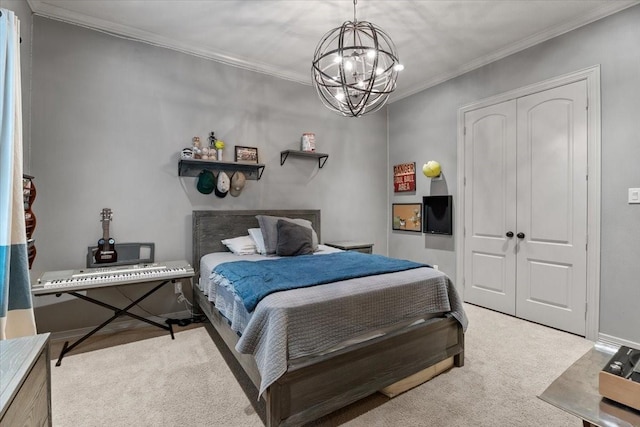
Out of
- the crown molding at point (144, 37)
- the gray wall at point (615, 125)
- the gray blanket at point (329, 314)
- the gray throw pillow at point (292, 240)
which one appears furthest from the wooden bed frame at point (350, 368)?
the crown molding at point (144, 37)

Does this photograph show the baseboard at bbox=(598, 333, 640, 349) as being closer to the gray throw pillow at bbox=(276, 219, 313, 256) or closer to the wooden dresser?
the gray throw pillow at bbox=(276, 219, 313, 256)

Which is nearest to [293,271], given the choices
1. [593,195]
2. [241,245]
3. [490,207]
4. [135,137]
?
[241,245]

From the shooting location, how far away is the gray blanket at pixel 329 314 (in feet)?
5.14

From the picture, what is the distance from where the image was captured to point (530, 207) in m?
3.14

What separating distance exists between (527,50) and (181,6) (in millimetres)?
3363

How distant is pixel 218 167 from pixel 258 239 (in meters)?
0.94

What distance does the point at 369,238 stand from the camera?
4.66 m

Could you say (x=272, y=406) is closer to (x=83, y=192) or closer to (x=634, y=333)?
(x=83, y=192)

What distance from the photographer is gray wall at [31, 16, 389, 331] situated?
268 cm

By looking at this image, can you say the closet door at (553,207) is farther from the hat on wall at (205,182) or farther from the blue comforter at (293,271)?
the hat on wall at (205,182)

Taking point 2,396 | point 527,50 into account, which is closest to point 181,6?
point 2,396

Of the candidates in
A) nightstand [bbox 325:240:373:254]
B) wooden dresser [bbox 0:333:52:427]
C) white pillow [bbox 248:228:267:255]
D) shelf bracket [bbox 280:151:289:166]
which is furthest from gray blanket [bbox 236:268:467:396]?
shelf bracket [bbox 280:151:289:166]

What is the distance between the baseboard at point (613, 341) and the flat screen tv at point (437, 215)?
169 centimetres

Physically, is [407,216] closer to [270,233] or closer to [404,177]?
[404,177]
